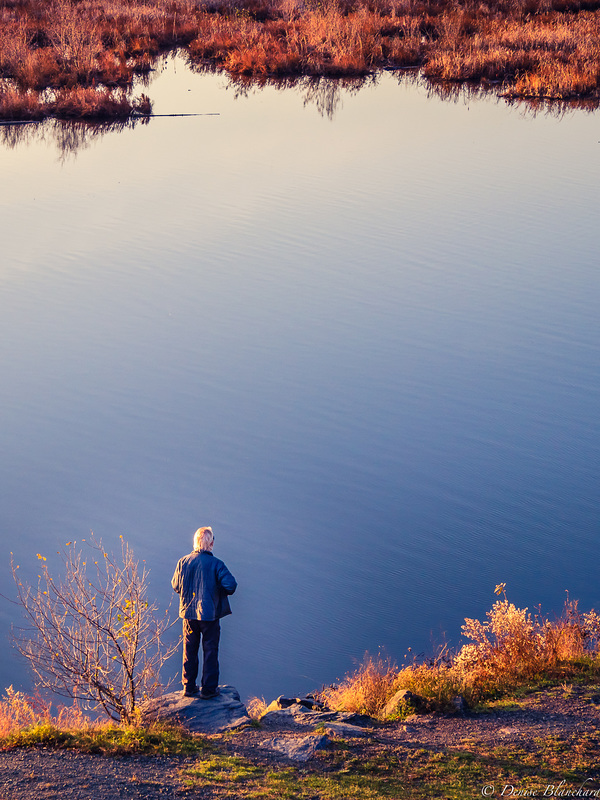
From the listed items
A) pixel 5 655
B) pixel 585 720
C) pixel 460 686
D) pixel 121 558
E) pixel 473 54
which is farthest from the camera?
pixel 473 54

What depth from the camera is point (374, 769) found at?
17.9 ft

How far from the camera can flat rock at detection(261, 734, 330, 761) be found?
5.67 meters

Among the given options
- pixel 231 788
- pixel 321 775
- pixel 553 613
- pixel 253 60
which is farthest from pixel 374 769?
pixel 253 60

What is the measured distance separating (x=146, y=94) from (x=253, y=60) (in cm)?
448

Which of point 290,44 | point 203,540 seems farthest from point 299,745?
point 290,44

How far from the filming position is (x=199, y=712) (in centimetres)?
654

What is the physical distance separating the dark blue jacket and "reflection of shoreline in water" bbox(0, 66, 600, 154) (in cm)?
1860

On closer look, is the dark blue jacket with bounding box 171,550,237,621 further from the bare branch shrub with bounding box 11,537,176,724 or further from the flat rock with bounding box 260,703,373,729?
the flat rock with bounding box 260,703,373,729

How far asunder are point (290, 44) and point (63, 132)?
10.6m

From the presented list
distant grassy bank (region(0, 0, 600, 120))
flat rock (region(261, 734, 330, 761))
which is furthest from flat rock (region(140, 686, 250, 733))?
distant grassy bank (region(0, 0, 600, 120))

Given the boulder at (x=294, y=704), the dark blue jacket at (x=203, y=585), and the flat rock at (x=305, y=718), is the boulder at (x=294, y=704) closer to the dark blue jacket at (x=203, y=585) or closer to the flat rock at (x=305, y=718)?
the flat rock at (x=305, y=718)

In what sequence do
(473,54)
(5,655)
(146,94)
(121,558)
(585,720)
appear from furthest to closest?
(473,54) < (146,94) < (121,558) < (5,655) < (585,720)

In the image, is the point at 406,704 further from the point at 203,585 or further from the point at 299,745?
the point at 203,585

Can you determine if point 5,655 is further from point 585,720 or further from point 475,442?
point 475,442
